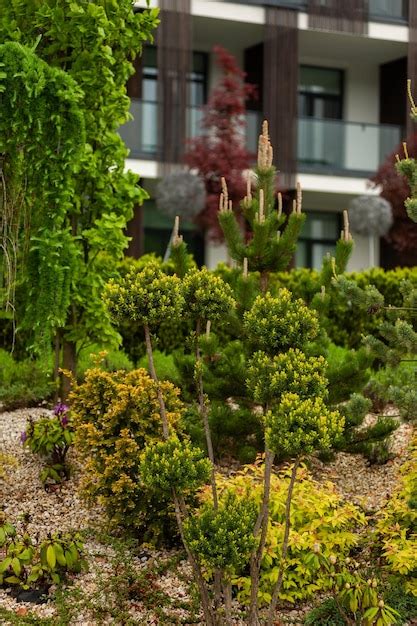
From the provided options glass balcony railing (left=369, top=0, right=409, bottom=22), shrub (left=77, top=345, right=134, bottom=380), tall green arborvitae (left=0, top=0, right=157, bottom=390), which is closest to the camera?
tall green arborvitae (left=0, top=0, right=157, bottom=390)

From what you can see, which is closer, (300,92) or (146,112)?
(146,112)

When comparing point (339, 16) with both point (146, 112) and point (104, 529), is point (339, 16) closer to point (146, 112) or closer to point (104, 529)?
point (146, 112)

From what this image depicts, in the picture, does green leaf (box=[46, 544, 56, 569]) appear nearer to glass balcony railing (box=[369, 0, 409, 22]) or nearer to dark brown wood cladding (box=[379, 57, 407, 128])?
dark brown wood cladding (box=[379, 57, 407, 128])

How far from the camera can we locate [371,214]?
63.2 feet

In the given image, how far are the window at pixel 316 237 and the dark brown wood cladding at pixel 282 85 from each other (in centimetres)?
259

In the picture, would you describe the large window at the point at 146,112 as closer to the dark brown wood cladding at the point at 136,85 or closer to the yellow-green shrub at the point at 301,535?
the dark brown wood cladding at the point at 136,85

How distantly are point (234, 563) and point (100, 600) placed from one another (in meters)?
1.36

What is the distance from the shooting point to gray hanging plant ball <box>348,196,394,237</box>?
63.4ft

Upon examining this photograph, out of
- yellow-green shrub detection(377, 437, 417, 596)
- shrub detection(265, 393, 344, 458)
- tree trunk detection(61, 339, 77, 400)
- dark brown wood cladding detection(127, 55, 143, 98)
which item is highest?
dark brown wood cladding detection(127, 55, 143, 98)

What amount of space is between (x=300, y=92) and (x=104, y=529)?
1869cm

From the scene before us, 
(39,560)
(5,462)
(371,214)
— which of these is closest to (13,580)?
(39,560)

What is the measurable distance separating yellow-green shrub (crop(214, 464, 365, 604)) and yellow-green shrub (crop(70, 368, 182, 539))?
0.63 meters

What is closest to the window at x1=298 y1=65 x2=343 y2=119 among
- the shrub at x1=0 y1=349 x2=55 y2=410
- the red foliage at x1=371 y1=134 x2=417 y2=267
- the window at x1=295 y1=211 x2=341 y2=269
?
the window at x1=295 y1=211 x2=341 y2=269

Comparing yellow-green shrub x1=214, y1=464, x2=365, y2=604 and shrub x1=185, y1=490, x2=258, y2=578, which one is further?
yellow-green shrub x1=214, y1=464, x2=365, y2=604
